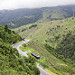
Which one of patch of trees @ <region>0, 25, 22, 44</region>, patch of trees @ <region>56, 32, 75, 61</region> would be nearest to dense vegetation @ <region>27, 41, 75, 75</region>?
patch of trees @ <region>0, 25, 22, 44</region>

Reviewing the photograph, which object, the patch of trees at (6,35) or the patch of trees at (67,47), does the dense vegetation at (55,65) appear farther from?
the patch of trees at (67,47)

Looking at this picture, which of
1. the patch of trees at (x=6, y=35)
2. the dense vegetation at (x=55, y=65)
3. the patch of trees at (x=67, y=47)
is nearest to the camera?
the dense vegetation at (x=55, y=65)

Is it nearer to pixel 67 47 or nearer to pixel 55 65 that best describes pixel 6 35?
pixel 55 65

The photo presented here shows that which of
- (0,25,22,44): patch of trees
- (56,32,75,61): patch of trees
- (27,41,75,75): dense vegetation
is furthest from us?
(56,32,75,61): patch of trees

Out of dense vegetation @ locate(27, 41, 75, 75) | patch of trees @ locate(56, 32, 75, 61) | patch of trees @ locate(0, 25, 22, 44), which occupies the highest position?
patch of trees @ locate(0, 25, 22, 44)

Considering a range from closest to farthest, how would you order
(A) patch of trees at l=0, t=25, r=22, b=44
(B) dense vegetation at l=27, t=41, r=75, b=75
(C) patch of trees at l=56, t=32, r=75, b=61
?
1. (B) dense vegetation at l=27, t=41, r=75, b=75
2. (A) patch of trees at l=0, t=25, r=22, b=44
3. (C) patch of trees at l=56, t=32, r=75, b=61

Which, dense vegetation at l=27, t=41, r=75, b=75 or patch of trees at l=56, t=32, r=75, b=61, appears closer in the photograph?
dense vegetation at l=27, t=41, r=75, b=75

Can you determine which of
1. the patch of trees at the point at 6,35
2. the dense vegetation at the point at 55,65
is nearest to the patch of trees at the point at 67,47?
the dense vegetation at the point at 55,65

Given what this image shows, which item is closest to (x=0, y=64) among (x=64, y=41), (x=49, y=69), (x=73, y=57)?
(x=49, y=69)

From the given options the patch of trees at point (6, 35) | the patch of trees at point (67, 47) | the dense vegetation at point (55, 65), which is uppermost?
the patch of trees at point (6, 35)

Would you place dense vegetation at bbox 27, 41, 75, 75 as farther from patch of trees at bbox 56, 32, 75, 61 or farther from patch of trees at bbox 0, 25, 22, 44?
patch of trees at bbox 56, 32, 75, 61

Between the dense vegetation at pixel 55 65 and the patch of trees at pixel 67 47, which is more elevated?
the dense vegetation at pixel 55 65

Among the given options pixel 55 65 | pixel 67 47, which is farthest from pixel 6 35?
pixel 67 47

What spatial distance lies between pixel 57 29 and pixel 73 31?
36.9 meters
